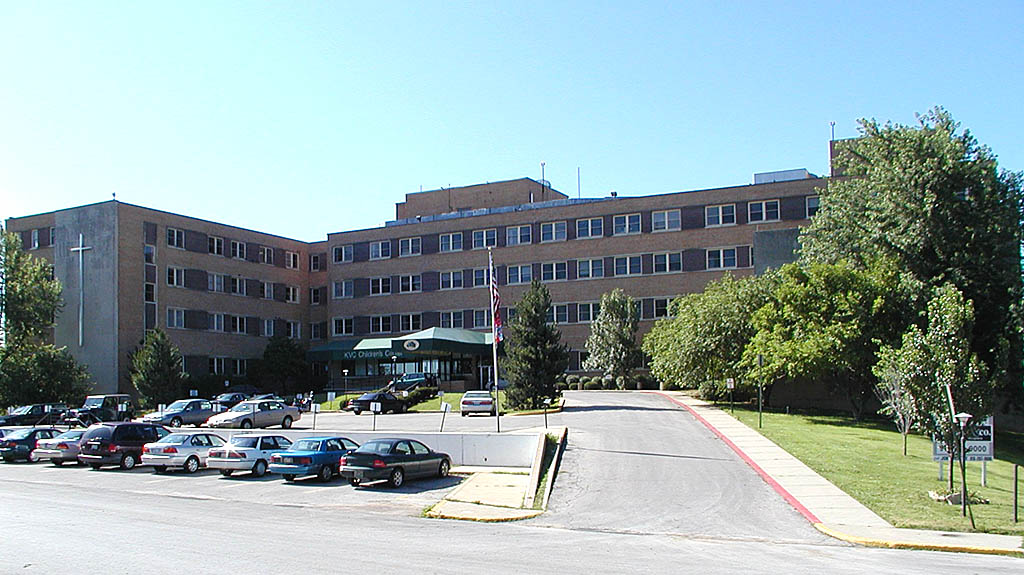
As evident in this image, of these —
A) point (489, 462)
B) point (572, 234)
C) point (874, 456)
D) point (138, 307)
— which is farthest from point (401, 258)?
point (874, 456)

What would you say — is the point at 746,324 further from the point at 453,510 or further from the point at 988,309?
the point at 453,510

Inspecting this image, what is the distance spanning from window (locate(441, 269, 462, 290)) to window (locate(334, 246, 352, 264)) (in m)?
10.7

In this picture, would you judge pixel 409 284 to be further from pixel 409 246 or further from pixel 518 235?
pixel 518 235

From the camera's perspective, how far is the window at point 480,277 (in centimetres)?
7556

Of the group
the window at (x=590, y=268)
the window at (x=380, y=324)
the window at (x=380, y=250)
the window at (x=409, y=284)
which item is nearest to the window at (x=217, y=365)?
the window at (x=380, y=324)

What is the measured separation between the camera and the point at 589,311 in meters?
71.3

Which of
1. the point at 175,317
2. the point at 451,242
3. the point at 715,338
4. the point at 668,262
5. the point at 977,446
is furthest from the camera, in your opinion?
the point at 451,242

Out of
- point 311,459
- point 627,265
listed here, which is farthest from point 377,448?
point 627,265

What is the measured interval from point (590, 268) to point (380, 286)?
21014 millimetres

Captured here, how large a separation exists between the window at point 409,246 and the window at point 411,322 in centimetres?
563

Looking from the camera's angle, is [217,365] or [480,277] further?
[480,277]

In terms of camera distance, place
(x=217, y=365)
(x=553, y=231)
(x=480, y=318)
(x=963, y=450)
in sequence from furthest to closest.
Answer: (x=480, y=318) < (x=217, y=365) < (x=553, y=231) < (x=963, y=450)

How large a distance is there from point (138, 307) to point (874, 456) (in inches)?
2238

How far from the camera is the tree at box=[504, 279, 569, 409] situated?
43.8 m
